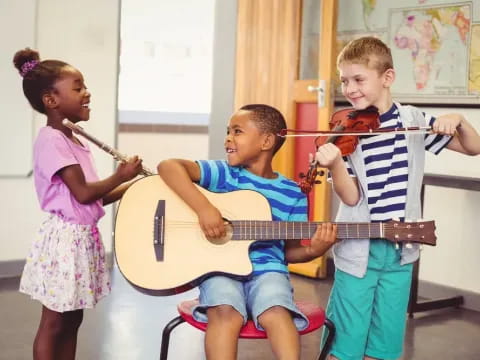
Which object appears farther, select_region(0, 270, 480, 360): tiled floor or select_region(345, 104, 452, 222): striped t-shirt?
select_region(0, 270, 480, 360): tiled floor

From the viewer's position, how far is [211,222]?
2.00 meters

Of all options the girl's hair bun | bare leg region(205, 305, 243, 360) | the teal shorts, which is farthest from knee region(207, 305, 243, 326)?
the girl's hair bun

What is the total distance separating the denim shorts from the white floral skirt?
0.40 m

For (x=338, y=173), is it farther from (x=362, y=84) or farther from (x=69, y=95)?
(x=69, y=95)

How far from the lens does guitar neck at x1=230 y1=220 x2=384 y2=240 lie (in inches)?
79.4

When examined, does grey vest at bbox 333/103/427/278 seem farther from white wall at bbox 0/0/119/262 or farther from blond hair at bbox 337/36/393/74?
white wall at bbox 0/0/119/262

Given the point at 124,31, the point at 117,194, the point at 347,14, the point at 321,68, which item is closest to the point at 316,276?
the point at 321,68

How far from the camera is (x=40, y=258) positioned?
2186mm

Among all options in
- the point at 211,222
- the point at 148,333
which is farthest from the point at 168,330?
the point at 148,333

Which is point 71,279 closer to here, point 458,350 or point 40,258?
point 40,258

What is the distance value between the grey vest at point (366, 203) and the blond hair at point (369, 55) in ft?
0.44

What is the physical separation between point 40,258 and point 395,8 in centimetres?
289

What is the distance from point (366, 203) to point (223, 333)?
1.87ft

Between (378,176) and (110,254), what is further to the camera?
(110,254)
